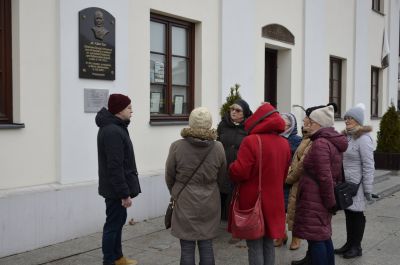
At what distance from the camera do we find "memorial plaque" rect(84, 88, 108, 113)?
19.6ft

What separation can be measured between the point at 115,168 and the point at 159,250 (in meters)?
1.62

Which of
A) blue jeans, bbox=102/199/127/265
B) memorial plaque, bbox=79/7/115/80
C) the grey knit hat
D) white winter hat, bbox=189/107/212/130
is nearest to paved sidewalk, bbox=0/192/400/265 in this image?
blue jeans, bbox=102/199/127/265

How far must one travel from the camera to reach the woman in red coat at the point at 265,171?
395 cm

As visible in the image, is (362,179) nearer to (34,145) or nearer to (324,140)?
(324,140)

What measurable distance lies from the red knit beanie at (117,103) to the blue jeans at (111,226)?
2.91 feet

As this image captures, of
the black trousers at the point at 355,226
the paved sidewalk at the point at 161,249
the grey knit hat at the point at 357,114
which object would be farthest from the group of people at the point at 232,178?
the black trousers at the point at 355,226

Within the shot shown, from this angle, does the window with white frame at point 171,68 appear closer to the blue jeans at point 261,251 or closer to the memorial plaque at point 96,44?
the memorial plaque at point 96,44

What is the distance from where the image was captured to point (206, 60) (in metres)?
7.91

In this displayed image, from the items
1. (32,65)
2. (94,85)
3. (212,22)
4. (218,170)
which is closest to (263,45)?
(212,22)

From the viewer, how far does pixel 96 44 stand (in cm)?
606

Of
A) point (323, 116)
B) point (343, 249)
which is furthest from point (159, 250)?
point (323, 116)

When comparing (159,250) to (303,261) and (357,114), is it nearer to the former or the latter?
(303,261)

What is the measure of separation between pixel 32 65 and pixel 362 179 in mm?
3920

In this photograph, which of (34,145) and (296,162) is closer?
(296,162)
